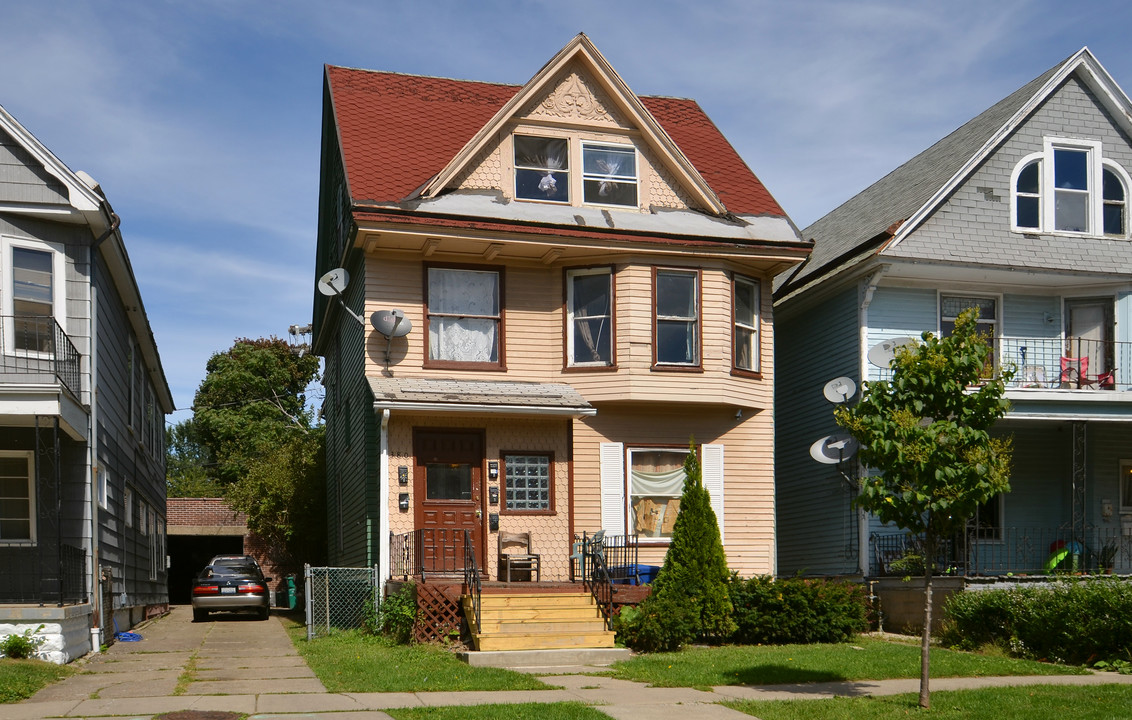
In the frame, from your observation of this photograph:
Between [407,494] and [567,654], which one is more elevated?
[407,494]

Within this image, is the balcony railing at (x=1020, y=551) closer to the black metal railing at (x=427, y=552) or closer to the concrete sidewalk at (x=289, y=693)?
the concrete sidewalk at (x=289, y=693)

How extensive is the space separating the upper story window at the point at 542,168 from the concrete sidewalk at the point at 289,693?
8.84 metres

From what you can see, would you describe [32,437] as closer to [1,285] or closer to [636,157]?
[1,285]

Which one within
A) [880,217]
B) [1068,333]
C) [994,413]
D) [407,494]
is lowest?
[407,494]

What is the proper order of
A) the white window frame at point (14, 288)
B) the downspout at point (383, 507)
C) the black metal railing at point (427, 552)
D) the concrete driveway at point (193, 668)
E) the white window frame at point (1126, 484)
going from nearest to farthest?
1. the concrete driveway at point (193, 668)
2. the white window frame at point (14, 288)
3. the black metal railing at point (427, 552)
4. the downspout at point (383, 507)
5. the white window frame at point (1126, 484)

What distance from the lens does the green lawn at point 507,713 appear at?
10.3 metres

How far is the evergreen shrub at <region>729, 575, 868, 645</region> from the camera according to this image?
55.4 ft

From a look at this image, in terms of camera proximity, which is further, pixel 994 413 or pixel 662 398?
pixel 662 398

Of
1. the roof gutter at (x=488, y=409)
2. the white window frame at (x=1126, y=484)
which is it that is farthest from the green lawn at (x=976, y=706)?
the white window frame at (x=1126, y=484)

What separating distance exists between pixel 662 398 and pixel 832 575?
17.0 ft

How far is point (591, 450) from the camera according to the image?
19.9 meters

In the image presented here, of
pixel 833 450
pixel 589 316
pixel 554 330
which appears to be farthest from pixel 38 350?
pixel 833 450

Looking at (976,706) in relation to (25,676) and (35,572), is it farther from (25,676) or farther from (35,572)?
(35,572)

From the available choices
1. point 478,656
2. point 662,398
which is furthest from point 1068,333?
point 478,656
